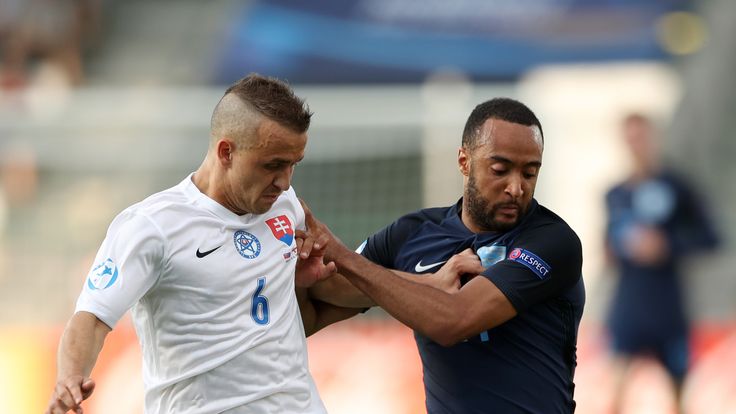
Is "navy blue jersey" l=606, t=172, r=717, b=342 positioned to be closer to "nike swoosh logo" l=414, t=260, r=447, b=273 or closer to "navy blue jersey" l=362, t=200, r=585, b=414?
"navy blue jersey" l=362, t=200, r=585, b=414

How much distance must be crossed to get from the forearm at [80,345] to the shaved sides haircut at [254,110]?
0.87 m

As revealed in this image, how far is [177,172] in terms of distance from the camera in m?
13.6

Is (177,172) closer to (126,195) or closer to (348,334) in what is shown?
(126,195)

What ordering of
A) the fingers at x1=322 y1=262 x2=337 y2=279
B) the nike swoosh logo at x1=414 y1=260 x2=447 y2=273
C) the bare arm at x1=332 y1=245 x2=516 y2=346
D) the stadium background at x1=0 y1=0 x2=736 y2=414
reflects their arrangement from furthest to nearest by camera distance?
the stadium background at x1=0 y1=0 x2=736 y2=414, the nike swoosh logo at x1=414 y1=260 x2=447 y2=273, the fingers at x1=322 y1=262 x2=337 y2=279, the bare arm at x1=332 y1=245 x2=516 y2=346

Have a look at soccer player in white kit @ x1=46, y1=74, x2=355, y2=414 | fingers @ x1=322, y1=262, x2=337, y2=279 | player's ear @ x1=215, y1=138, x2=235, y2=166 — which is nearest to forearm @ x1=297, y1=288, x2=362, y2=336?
fingers @ x1=322, y1=262, x2=337, y2=279

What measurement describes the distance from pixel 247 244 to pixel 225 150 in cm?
37

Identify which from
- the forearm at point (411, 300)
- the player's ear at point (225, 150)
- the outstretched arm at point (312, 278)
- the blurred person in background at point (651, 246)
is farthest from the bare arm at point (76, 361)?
the blurred person in background at point (651, 246)

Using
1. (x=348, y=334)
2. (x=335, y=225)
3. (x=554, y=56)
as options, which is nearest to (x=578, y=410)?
(x=348, y=334)

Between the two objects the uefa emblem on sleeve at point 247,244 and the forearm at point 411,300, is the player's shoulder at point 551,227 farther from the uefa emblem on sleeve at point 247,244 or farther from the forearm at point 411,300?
the uefa emblem on sleeve at point 247,244

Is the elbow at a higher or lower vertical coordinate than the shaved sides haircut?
lower

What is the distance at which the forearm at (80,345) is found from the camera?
13.5 ft

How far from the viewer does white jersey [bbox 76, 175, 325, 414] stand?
4.42 m

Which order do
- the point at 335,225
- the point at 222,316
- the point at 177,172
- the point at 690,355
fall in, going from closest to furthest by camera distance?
the point at 222,316 → the point at 690,355 → the point at 335,225 → the point at 177,172

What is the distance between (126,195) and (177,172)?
780 mm
